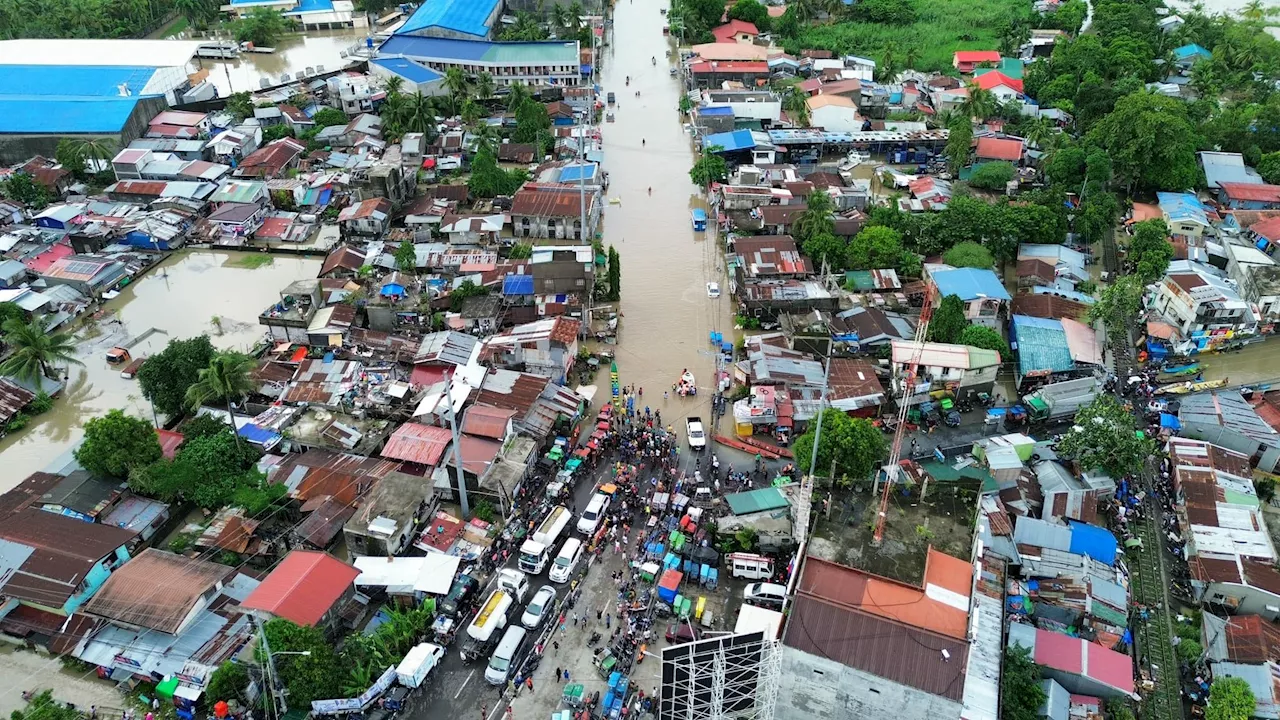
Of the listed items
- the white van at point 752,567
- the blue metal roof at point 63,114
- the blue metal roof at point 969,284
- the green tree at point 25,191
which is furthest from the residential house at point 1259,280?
the blue metal roof at point 63,114

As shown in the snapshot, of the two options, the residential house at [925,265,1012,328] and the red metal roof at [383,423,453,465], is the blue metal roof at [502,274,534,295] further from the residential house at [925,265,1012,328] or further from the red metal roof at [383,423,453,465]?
the residential house at [925,265,1012,328]

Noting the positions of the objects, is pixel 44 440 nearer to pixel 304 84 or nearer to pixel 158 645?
pixel 158 645

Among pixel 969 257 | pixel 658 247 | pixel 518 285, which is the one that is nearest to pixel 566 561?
pixel 518 285

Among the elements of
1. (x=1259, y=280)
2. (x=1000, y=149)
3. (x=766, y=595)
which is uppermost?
(x=1000, y=149)

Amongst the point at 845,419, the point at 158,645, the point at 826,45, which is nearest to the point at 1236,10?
the point at 826,45

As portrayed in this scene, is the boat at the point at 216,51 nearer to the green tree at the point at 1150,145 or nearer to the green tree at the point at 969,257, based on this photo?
the green tree at the point at 969,257

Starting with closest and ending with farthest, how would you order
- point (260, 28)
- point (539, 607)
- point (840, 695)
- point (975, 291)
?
point (840, 695)
point (539, 607)
point (975, 291)
point (260, 28)

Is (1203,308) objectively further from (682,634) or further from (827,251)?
(682,634)
